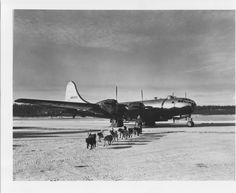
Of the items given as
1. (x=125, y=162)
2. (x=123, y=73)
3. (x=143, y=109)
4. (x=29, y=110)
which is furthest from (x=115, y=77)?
(x=29, y=110)

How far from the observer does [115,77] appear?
13.9 meters

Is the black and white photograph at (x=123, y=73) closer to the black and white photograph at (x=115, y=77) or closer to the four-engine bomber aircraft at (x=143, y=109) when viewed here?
the black and white photograph at (x=115, y=77)

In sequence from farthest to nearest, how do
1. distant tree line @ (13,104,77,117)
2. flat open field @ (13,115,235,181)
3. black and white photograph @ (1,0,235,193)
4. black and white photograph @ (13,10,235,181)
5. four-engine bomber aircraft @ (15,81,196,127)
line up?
four-engine bomber aircraft @ (15,81,196,127) → distant tree line @ (13,104,77,117) → black and white photograph @ (13,10,235,181) → black and white photograph @ (1,0,235,193) → flat open field @ (13,115,235,181)

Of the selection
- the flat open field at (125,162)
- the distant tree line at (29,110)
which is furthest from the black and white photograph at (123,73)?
the distant tree line at (29,110)

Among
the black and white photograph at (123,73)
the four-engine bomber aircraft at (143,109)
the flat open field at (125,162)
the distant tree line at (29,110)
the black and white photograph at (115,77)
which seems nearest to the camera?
the flat open field at (125,162)

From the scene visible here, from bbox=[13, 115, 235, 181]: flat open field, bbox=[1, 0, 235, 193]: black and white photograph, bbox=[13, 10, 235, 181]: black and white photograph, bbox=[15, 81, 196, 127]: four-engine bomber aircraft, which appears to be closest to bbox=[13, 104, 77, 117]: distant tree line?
bbox=[1, 0, 235, 193]: black and white photograph

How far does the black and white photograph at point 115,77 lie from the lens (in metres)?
8.70

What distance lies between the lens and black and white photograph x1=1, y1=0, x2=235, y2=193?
8.70m

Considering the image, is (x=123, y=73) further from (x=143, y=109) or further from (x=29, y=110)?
(x=29, y=110)

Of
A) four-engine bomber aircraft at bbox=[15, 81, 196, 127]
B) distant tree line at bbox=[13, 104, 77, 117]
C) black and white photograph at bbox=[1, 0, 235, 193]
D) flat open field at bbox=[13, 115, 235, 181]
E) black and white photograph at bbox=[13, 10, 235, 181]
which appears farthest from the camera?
four-engine bomber aircraft at bbox=[15, 81, 196, 127]

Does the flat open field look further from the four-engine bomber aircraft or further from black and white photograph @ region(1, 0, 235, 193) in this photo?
the four-engine bomber aircraft
